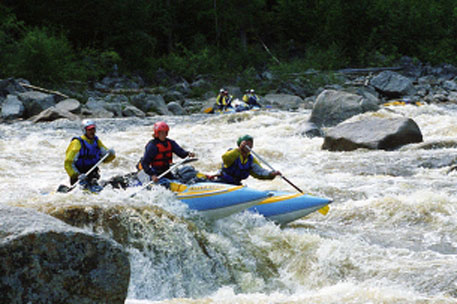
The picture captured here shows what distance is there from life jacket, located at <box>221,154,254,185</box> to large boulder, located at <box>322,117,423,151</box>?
4.56 m

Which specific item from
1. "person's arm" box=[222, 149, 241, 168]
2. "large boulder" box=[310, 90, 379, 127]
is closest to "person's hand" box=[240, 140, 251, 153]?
"person's arm" box=[222, 149, 241, 168]

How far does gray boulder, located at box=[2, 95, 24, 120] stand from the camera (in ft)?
50.5

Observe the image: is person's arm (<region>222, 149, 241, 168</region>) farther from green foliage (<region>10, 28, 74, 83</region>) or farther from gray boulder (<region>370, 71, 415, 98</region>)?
gray boulder (<region>370, 71, 415, 98</region>)

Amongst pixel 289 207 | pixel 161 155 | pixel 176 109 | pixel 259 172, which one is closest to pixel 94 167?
pixel 161 155

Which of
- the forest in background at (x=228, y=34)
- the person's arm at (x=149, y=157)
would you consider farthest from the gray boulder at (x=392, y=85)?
the person's arm at (x=149, y=157)

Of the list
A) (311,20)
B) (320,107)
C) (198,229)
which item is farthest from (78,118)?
(311,20)

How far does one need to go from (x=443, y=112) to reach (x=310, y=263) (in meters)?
11.6

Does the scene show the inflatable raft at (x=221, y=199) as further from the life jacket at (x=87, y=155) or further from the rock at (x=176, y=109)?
the rock at (x=176, y=109)

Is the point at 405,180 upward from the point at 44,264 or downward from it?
downward

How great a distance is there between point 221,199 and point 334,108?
8.92 meters

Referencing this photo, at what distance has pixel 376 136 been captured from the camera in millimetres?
10453

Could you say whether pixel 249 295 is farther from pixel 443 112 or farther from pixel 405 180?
pixel 443 112

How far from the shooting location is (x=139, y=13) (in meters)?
27.0

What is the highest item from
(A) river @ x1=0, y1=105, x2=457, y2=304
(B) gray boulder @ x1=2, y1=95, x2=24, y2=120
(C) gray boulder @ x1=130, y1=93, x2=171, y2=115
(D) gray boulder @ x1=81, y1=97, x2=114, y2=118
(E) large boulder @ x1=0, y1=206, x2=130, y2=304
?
(E) large boulder @ x1=0, y1=206, x2=130, y2=304
